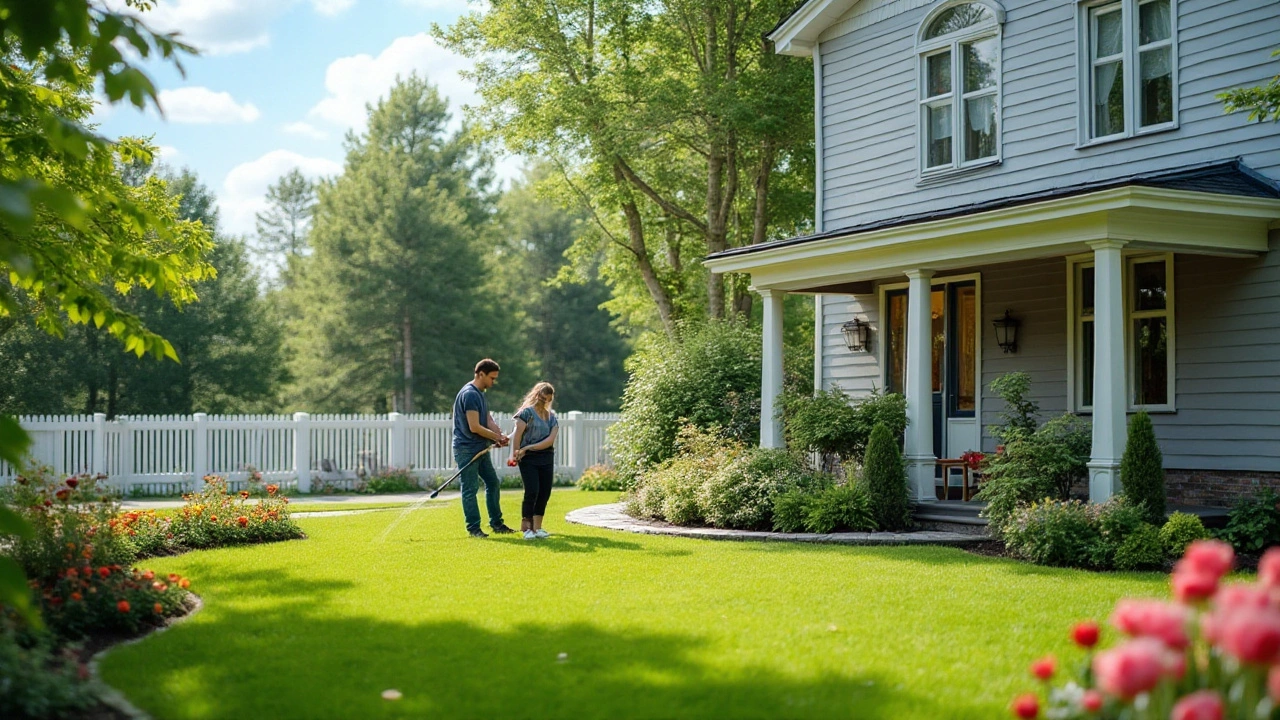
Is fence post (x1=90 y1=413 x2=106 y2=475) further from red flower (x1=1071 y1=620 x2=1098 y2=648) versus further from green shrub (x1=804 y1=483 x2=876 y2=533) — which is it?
red flower (x1=1071 y1=620 x2=1098 y2=648)

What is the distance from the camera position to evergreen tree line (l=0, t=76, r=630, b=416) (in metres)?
32.1

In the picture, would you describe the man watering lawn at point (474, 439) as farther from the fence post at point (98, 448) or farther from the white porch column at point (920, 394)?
the fence post at point (98, 448)

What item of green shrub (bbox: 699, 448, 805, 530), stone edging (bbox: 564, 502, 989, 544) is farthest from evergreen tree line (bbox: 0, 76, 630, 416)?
green shrub (bbox: 699, 448, 805, 530)

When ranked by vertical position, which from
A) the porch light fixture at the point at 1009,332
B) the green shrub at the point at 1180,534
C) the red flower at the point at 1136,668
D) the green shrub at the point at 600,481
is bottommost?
the green shrub at the point at 600,481

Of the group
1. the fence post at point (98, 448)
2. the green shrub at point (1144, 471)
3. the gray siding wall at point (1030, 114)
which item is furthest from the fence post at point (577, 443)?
the green shrub at point (1144, 471)

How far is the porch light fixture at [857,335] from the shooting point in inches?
655

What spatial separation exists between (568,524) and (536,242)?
41168 mm

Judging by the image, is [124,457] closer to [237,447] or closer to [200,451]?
[200,451]

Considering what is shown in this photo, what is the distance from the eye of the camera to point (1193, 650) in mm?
3986

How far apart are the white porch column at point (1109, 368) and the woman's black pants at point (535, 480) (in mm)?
5493

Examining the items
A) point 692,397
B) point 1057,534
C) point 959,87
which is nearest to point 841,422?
point 1057,534

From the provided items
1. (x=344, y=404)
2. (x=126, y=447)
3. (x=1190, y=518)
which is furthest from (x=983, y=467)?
(x=344, y=404)

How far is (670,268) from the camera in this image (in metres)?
28.7

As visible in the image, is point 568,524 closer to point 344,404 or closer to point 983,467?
point 983,467
